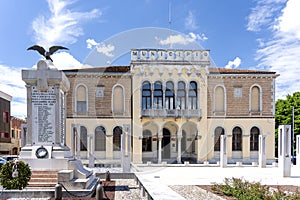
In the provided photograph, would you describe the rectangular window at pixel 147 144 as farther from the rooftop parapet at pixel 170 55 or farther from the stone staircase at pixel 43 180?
the stone staircase at pixel 43 180

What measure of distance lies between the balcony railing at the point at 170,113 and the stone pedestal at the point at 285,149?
11.2 metres

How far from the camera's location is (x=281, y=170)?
60.6 ft

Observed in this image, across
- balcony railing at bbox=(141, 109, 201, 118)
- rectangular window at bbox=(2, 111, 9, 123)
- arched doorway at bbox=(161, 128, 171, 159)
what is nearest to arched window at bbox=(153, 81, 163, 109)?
balcony railing at bbox=(141, 109, 201, 118)

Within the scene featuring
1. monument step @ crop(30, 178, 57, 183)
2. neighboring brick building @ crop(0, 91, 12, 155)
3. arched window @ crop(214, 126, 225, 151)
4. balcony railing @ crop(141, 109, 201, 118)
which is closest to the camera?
monument step @ crop(30, 178, 57, 183)

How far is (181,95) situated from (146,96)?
11.3 feet

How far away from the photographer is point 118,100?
3092 cm

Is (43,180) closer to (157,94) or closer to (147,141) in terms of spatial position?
(157,94)

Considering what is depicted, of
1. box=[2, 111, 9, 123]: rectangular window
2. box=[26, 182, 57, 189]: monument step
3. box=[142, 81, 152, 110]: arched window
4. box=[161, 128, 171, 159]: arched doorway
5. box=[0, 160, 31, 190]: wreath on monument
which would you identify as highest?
box=[142, 81, 152, 110]: arched window

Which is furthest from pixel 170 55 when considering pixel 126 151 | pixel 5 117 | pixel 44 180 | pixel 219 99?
pixel 5 117

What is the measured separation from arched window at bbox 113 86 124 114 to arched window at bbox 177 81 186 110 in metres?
5.58

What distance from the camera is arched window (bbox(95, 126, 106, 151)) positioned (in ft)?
99.8

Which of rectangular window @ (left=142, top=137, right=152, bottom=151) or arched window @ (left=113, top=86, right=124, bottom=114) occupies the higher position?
arched window @ (left=113, top=86, right=124, bottom=114)

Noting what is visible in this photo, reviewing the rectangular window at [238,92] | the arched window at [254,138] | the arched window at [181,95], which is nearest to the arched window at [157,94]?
the arched window at [181,95]

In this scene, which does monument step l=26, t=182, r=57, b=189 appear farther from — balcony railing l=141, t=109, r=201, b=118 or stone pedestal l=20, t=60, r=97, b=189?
balcony railing l=141, t=109, r=201, b=118
